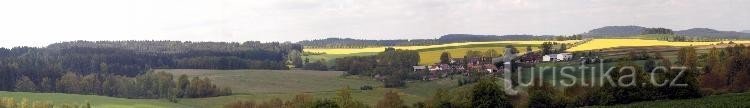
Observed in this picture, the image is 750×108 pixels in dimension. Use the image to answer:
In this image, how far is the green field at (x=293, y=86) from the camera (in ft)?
349

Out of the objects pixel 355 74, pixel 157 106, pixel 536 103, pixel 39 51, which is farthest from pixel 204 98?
pixel 39 51

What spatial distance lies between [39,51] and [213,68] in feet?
173

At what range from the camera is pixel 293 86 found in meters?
130

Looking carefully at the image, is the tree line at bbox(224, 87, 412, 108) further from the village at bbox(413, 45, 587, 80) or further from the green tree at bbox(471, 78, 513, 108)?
the village at bbox(413, 45, 587, 80)

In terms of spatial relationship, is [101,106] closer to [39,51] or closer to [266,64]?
[266,64]

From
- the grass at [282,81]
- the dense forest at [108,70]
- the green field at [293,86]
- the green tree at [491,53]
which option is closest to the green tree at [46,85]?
the dense forest at [108,70]

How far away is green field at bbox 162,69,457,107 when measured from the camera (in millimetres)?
106250

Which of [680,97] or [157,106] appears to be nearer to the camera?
[680,97]

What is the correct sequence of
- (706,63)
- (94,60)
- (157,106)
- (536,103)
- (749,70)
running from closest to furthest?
(536,103) < (749,70) < (706,63) < (157,106) < (94,60)

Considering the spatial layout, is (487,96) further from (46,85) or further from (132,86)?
(46,85)

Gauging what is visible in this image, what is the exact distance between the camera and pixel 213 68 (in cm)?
18088

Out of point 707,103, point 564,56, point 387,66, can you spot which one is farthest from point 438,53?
point 707,103

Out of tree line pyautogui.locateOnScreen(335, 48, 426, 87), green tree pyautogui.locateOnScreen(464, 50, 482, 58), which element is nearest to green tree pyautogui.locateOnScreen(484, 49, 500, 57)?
green tree pyautogui.locateOnScreen(464, 50, 482, 58)

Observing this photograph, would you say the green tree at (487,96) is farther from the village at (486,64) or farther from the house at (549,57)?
the house at (549,57)
